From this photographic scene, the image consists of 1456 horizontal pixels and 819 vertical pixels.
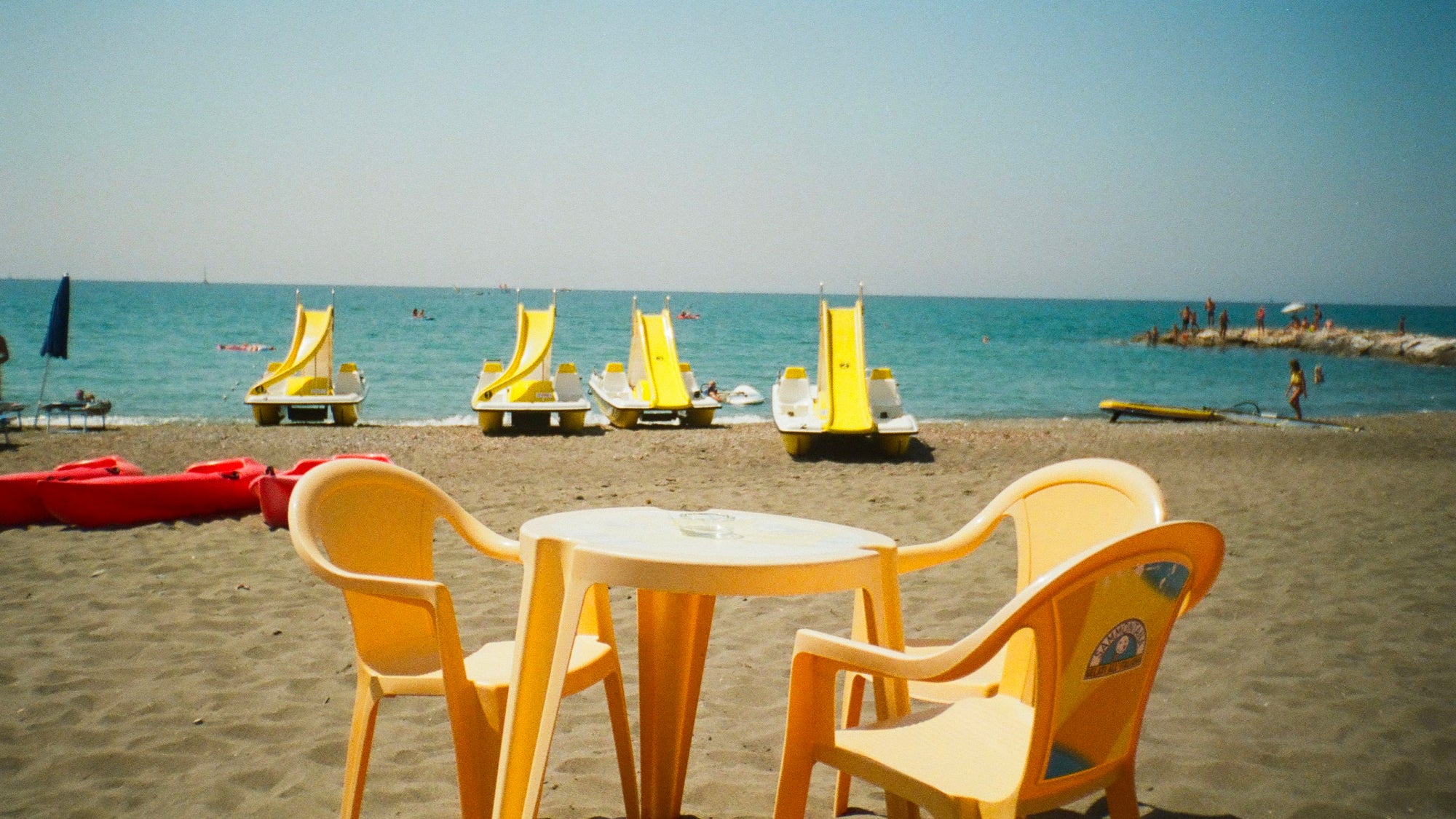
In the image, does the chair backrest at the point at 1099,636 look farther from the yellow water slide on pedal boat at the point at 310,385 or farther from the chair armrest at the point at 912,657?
the yellow water slide on pedal boat at the point at 310,385

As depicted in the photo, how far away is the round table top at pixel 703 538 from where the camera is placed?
1855 mm

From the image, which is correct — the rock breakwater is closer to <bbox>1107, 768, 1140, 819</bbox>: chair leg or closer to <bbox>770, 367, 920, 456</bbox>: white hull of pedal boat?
<bbox>770, 367, 920, 456</bbox>: white hull of pedal boat

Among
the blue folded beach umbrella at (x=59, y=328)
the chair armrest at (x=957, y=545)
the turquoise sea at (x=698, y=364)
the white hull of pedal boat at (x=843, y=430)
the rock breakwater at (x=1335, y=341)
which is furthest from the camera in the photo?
the rock breakwater at (x=1335, y=341)

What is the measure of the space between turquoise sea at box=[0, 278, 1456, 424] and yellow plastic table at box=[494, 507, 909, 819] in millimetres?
13507

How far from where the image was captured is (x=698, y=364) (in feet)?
113

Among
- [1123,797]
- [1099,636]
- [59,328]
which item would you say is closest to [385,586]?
[1099,636]

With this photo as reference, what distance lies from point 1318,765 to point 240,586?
4.56 meters

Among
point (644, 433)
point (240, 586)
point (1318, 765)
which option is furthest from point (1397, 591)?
point (644, 433)

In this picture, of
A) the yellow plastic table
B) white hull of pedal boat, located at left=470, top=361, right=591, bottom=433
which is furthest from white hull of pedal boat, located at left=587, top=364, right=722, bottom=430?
the yellow plastic table

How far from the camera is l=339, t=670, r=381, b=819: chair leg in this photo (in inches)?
85.7

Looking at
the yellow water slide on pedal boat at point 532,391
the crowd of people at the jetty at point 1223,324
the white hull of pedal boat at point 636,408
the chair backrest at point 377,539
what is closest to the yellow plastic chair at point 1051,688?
the chair backrest at point 377,539

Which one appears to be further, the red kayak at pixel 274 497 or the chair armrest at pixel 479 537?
the red kayak at pixel 274 497

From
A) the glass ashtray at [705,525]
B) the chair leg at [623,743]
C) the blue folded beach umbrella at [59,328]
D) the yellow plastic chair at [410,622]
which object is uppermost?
the blue folded beach umbrella at [59,328]

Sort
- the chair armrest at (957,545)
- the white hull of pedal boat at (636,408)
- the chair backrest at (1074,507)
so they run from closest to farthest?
the chair backrest at (1074,507), the chair armrest at (957,545), the white hull of pedal boat at (636,408)
